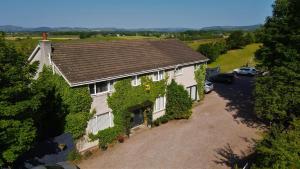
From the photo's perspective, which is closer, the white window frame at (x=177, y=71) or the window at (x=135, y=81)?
the window at (x=135, y=81)

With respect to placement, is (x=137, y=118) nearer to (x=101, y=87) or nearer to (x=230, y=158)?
(x=101, y=87)

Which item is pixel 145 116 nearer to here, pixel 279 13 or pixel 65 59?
pixel 65 59

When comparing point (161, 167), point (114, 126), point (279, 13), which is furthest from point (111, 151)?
point (279, 13)

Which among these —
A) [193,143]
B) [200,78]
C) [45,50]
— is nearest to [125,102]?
[193,143]

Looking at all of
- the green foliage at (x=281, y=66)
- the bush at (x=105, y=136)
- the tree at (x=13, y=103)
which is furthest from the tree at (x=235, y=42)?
the tree at (x=13, y=103)

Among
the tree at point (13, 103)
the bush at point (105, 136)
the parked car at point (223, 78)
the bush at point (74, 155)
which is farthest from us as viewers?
the parked car at point (223, 78)

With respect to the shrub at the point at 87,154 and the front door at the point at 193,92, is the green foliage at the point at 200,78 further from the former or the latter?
the shrub at the point at 87,154
